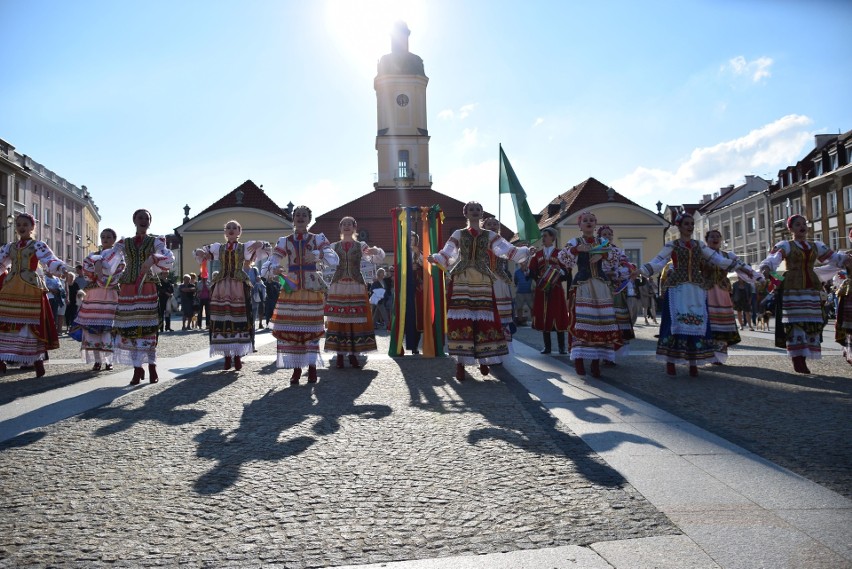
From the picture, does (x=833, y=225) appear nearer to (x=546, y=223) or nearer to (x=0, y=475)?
(x=546, y=223)

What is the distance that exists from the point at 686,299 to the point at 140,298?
6342 millimetres

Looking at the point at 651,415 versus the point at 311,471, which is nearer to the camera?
the point at 311,471

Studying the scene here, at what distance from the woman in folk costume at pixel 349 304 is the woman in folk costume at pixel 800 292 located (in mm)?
4981

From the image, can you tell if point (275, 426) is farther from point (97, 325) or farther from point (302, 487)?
point (97, 325)

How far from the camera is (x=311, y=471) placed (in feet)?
11.9

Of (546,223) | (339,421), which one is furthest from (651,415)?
(546,223)

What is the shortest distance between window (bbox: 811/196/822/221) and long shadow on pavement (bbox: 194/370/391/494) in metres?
46.9

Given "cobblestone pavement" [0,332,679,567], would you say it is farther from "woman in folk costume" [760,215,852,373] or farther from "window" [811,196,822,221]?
"window" [811,196,822,221]

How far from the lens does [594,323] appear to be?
25.7 feet

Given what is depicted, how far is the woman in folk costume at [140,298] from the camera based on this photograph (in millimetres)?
7547

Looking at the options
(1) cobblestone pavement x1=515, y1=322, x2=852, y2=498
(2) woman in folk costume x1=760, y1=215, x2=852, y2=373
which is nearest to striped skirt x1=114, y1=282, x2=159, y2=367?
(1) cobblestone pavement x1=515, y1=322, x2=852, y2=498

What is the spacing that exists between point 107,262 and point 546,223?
42647 millimetres

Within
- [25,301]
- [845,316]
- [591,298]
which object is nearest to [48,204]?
[25,301]

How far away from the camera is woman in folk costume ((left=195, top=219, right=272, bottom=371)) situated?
8.51m
